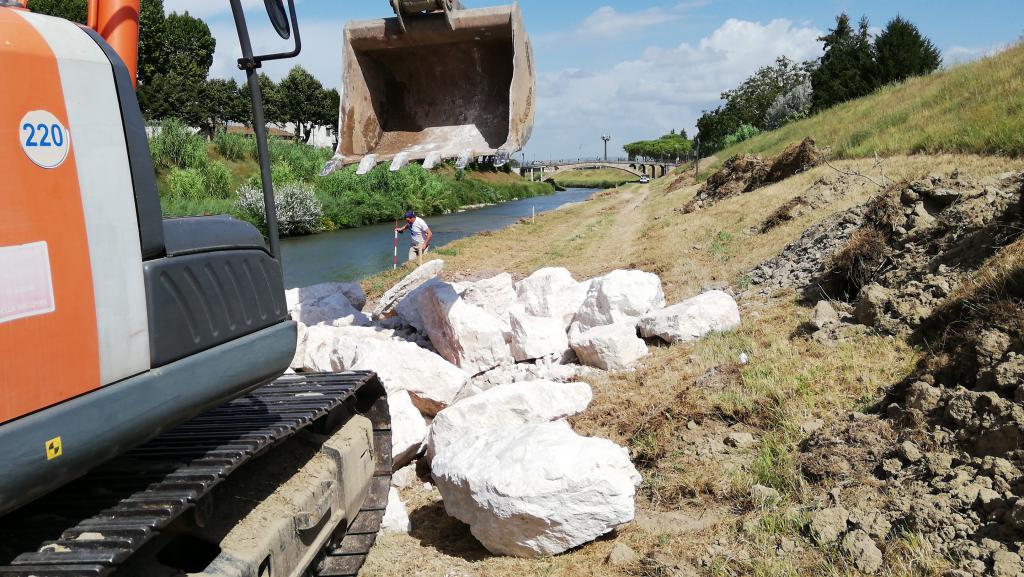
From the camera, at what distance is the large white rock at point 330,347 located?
21.8 ft

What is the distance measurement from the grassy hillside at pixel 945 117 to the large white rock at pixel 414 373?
8537 mm

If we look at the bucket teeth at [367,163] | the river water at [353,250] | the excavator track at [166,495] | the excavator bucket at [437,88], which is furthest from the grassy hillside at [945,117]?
the river water at [353,250]

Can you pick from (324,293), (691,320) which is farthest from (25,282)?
(324,293)

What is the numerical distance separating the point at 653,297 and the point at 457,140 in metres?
2.77

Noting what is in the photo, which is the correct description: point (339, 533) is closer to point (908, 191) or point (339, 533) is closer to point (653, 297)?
point (653, 297)

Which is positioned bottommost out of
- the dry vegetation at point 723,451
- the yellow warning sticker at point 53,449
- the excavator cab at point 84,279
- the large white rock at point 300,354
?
the dry vegetation at point 723,451

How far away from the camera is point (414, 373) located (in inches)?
245

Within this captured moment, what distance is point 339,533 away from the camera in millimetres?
3996

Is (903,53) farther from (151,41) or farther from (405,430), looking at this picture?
(151,41)

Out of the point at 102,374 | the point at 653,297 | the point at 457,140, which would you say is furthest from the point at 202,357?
the point at 653,297

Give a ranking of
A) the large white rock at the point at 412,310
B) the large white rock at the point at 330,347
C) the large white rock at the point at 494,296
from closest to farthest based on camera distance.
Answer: the large white rock at the point at 330,347 < the large white rock at the point at 412,310 < the large white rock at the point at 494,296

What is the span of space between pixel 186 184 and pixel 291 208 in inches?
189

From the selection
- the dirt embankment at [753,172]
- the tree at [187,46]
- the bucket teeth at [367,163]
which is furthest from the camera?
the tree at [187,46]

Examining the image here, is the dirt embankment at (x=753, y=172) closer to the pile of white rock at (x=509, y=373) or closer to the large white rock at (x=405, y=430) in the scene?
the pile of white rock at (x=509, y=373)
